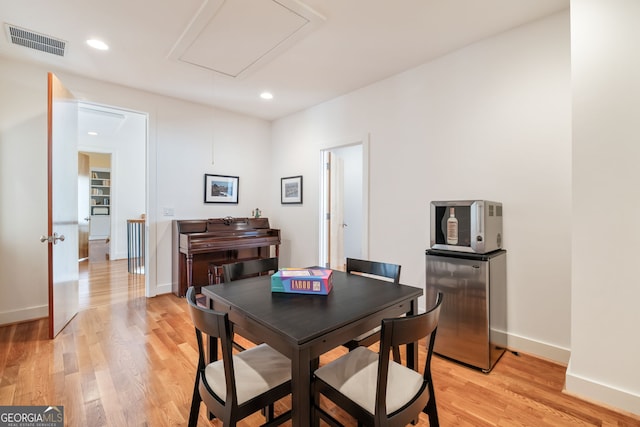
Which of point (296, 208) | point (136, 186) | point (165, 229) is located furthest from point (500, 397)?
point (136, 186)

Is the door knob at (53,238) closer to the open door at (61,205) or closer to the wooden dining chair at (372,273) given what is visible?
the open door at (61,205)

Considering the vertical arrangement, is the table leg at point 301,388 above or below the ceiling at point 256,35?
below

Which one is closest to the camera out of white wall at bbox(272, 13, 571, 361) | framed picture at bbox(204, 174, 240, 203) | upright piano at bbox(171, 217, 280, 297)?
white wall at bbox(272, 13, 571, 361)

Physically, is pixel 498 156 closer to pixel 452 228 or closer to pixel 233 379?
pixel 452 228

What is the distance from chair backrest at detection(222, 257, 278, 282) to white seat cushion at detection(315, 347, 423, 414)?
0.92 m

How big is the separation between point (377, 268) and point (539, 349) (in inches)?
61.5

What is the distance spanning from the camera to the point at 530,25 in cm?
234

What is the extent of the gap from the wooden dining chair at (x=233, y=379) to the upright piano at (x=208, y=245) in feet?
8.16

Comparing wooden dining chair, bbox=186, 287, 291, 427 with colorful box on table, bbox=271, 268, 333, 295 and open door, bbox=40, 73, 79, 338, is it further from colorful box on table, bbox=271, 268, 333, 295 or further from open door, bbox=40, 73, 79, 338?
open door, bbox=40, 73, 79, 338

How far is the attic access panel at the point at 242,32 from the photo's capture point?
2.15 meters

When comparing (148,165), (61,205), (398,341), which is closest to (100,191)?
(148,165)

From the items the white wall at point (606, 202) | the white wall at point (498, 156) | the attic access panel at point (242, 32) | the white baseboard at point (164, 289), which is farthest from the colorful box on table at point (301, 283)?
the white baseboard at point (164, 289)

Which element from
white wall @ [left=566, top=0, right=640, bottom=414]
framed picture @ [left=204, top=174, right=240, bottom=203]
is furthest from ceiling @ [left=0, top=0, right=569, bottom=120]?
framed picture @ [left=204, top=174, right=240, bottom=203]

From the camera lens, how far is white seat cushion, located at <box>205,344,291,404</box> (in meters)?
1.23
